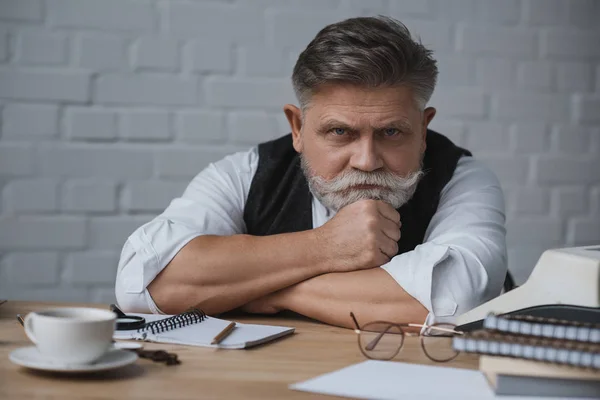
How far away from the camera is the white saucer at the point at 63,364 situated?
995 millimetres

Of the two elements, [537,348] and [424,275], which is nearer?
[537,348]

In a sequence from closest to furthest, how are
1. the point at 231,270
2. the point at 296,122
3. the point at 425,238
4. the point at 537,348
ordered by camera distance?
the point at 537,348, the point at 231,270, the point at 425,238, the point at 296,122

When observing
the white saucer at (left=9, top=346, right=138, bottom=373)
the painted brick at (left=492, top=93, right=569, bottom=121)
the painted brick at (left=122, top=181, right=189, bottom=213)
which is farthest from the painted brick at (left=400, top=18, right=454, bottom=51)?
the white saucer at (left=9, top=346, right=138, bottom=373)

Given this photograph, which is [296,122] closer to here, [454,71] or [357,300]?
[357,300]

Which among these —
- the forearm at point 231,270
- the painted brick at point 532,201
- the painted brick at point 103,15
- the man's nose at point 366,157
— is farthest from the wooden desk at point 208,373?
the painted brick at point 532,201

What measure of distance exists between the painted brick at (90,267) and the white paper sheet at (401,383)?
1732 mm

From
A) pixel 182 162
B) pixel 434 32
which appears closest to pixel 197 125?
pixel 182 162

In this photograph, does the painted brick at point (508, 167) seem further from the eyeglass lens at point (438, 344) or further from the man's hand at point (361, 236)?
the eyeglass lens at point (438, 344)

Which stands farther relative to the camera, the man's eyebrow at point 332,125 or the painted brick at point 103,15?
the painted brick at point 103,15

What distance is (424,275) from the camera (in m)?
1.59

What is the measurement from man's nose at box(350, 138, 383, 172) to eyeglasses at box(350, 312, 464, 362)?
48 centimetres

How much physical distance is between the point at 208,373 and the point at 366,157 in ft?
2.90

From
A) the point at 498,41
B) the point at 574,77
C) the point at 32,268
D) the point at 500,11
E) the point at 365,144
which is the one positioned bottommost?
the point at 32,268

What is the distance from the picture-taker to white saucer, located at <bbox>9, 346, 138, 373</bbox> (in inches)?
39.2
